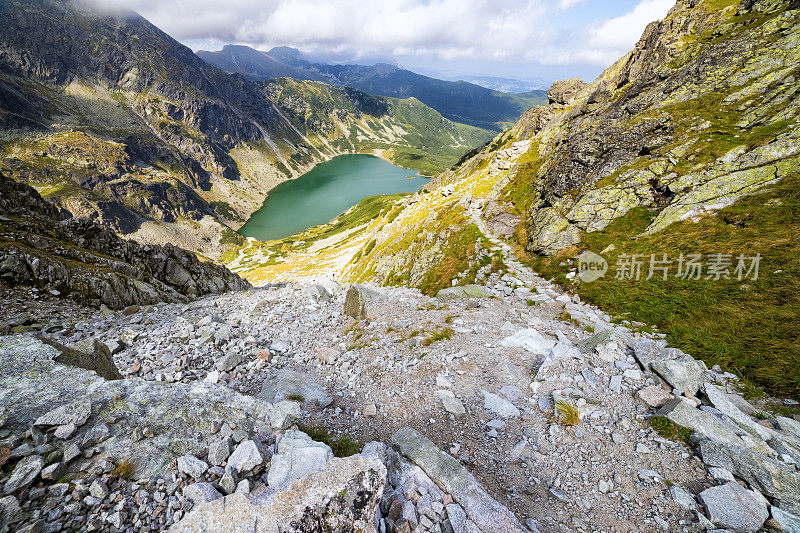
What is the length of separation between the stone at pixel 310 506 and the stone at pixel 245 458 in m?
0.69

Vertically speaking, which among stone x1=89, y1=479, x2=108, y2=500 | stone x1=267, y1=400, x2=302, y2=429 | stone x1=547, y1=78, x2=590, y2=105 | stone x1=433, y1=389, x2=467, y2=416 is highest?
stone x1=547, y1=78, x2=590, y2=105

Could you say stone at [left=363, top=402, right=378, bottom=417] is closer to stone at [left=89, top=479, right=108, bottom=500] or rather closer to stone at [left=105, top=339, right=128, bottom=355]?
stone at [left=89, top=479, right=108, bottom=500]

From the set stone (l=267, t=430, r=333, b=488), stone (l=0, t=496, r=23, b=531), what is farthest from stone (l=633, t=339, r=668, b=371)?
stone (l=0, t=496, r=23, b=531)

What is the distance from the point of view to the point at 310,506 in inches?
224

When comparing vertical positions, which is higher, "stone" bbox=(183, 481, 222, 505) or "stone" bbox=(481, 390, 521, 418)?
"stone" bbox=(183, 481, 222, 505)

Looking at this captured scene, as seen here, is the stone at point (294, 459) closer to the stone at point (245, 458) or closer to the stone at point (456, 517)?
the stone at point (245, 458)

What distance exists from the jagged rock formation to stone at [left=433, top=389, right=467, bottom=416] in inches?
941

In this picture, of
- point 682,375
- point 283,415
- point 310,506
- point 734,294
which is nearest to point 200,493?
point 310,506

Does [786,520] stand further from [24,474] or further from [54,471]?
[24,474]

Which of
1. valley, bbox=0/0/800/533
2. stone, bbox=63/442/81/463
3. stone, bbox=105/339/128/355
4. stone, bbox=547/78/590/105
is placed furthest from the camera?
stone, bbox=547/78/590/105

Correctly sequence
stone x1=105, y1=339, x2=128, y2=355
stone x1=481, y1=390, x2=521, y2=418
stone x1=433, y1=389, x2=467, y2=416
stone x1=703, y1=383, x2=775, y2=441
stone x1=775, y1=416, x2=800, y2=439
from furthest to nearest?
stone x1=105, y1=339, x2=128, y2=355 → stone x1=433, y1=389, x2=467, y2=416 → stone x1=481, y1=390, x2=521, y2=418 → stone x1=775, y1=416, x2=800, y2=439 → stone x1=703, y1=383, x2=775, y2=441

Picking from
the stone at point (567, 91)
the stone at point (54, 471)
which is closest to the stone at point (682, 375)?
the stone at point (54, 471)

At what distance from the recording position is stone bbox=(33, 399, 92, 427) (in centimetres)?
587

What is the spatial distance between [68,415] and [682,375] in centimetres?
1728
